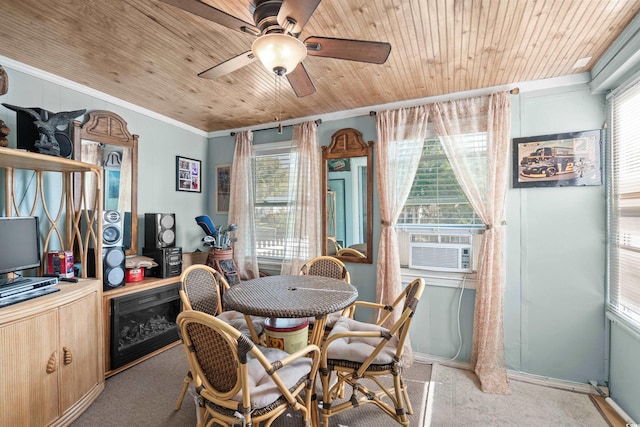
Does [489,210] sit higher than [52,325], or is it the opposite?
[489,210]

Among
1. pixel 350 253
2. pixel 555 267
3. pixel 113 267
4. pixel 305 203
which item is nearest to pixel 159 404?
pixel 113 267

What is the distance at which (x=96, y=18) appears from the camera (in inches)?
68.7

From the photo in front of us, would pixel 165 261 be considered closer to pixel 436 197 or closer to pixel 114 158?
pixel 114 158

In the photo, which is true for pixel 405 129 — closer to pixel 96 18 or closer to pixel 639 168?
pixel 639 168

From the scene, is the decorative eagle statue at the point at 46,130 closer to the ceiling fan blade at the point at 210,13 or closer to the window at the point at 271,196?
the ceiling fan blade at the point at 210,13

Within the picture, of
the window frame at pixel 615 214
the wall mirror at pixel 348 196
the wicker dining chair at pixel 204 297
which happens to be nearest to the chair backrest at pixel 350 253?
the wall mirror at pixel 348 196

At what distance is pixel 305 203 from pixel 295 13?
2244mm

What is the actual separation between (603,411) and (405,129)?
2693 mm

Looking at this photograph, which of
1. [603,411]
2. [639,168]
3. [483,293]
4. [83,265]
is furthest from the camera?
[483,293]

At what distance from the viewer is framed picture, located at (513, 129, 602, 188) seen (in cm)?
236

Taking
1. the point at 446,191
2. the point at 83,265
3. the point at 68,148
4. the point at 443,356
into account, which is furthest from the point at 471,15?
the point at 83,265

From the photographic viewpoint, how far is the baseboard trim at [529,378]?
2.35 metres

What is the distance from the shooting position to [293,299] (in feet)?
5.97

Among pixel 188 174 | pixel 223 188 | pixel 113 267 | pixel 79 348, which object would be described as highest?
Answer: pixel 188 174
